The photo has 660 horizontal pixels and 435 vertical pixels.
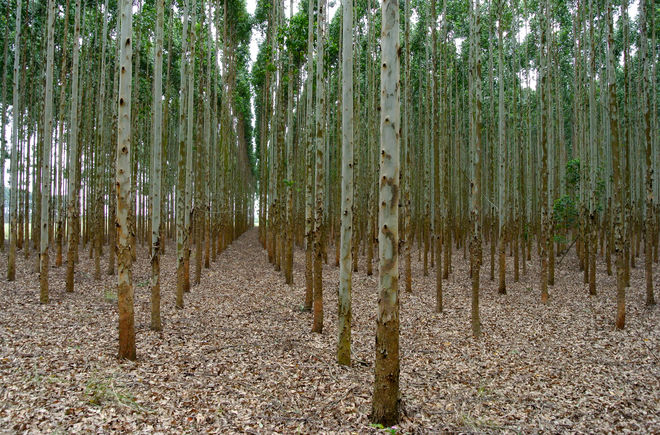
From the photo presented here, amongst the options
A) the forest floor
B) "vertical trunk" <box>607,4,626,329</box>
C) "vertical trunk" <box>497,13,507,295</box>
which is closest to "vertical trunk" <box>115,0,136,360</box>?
the forest floor

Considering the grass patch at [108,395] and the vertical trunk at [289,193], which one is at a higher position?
the vertical trunk at [289,193]

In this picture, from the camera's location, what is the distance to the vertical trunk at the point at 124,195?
487 centimetres


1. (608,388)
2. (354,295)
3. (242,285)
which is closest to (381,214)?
(608,388)

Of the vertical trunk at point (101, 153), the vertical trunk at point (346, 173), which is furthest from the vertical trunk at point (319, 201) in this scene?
the vertical trunk at point (101, 153)

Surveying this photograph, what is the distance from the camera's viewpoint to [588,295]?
10.0 metres

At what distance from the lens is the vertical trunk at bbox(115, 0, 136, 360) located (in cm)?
487

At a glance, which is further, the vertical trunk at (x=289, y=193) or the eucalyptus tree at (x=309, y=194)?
the vertical trunk at (x=289, y=193)

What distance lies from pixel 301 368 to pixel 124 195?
123 inches

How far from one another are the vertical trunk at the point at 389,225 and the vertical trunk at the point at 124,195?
319 centimetres

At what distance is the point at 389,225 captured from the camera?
365 centimetres

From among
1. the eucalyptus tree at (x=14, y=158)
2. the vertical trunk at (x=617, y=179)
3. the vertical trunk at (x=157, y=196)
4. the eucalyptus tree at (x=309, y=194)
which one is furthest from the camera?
the eucalyptus tree at (x=14, y=158)

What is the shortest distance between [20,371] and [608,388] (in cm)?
682

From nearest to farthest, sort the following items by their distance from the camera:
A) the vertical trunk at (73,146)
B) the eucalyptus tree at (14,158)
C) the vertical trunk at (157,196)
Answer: the vertical trunk at (157,196) < the vertical trunk at (73,146) < the eucalyptus tree at (14,158)

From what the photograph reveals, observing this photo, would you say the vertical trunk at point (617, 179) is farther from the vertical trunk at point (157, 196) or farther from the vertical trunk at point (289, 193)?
the vertical trunk at point (157, 196)
